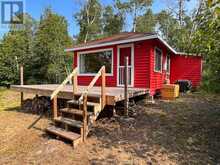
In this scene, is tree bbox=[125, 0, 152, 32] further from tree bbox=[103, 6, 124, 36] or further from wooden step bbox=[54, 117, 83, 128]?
wooden step bbox=[54, 117, 83, 128]

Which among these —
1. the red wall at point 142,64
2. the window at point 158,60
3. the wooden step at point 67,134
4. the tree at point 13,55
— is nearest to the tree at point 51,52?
the tree at point 13,55

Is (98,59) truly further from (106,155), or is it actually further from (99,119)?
(106,155)

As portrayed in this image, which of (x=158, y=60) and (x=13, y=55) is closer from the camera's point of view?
(x=158, y=60)

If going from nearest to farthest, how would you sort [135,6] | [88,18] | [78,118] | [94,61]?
1. [78,118]
2. [94,61]
3. [88,18]
4. [135,6]

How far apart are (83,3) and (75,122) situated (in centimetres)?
2466

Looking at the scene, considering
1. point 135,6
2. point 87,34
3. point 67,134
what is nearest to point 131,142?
point 67,134

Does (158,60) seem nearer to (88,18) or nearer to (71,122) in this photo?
(71,122)

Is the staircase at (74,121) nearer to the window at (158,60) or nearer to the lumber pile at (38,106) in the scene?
the lumber pile at (38,106)

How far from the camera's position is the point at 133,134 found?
5047 mm

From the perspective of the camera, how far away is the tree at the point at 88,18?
26766 mm

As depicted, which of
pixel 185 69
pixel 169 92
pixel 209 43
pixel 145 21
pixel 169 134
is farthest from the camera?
pixel 145 21

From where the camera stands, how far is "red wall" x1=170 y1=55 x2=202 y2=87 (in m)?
13.8

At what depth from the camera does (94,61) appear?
1062cm

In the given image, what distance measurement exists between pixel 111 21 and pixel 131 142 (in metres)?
27.2
